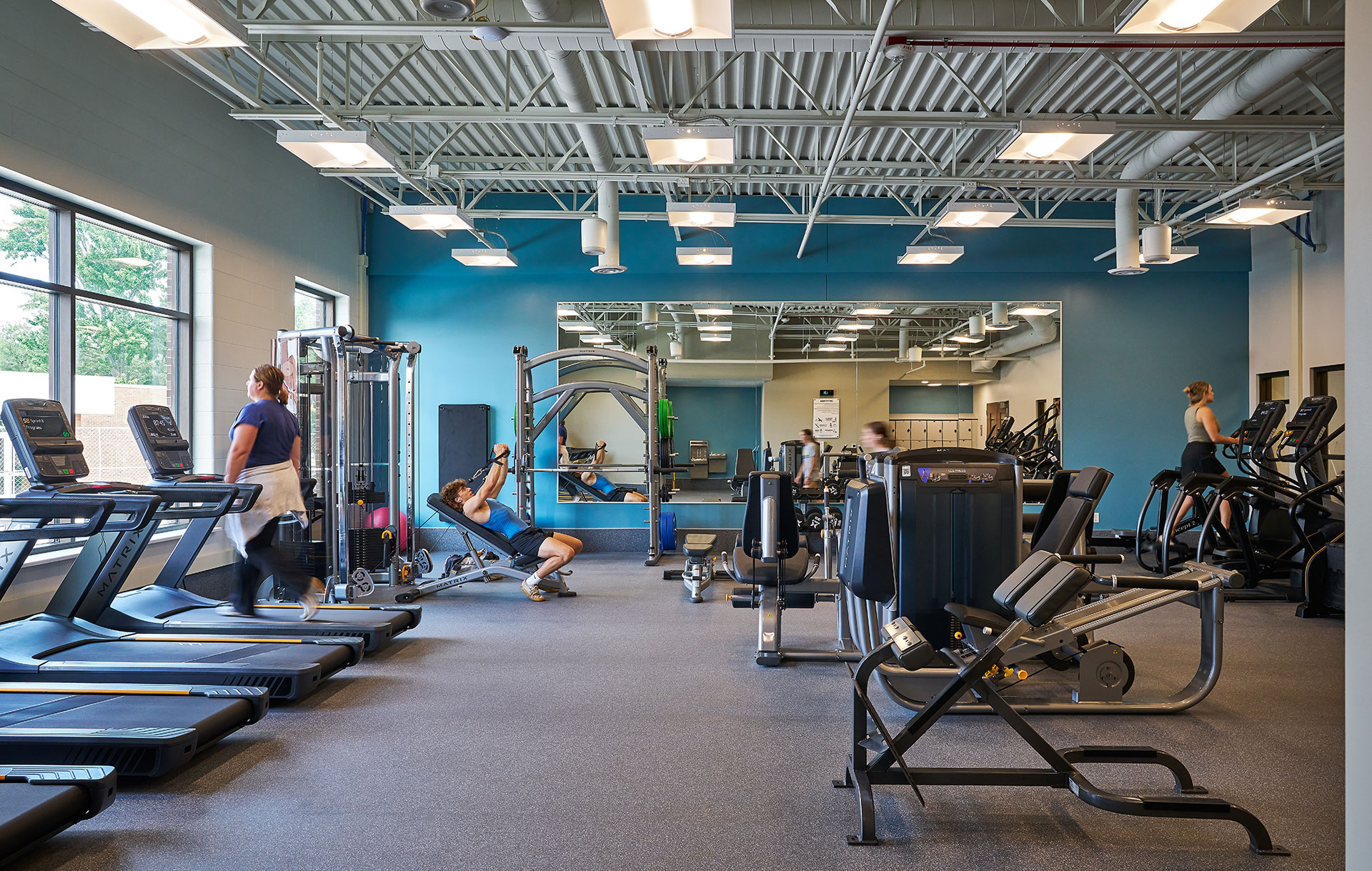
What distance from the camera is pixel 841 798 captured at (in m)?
2.94

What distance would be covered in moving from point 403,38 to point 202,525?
3612 mm

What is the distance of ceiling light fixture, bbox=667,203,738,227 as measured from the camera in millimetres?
7410

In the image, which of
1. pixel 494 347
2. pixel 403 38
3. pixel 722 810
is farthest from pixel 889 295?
pixel 722 810

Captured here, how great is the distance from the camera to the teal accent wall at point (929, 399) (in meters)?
10.3

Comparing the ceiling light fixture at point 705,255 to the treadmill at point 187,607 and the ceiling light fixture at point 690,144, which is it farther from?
Answer: the treadmill at point 187,607

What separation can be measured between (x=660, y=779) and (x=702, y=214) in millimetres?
5498

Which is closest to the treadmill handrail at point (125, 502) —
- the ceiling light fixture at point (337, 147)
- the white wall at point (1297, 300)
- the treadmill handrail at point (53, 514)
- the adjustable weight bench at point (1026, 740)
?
the treadmill handrail at point (53, 514)

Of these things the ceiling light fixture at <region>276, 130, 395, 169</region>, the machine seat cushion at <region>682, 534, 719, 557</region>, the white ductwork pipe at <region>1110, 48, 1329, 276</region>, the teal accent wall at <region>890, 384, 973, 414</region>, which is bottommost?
the machine seat cushion at <region>682, 534, 719, 557</region>

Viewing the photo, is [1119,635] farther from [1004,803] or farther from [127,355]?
[127,355]

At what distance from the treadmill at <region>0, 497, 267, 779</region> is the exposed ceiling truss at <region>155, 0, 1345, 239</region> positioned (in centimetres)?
305

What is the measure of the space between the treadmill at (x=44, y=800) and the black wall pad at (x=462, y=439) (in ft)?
23.4

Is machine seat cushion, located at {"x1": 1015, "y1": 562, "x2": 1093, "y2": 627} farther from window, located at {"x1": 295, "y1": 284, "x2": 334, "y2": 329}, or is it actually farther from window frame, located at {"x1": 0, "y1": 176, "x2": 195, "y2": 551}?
window, located at {"x1": 295, "y1": 284, "x2": 334, "y2": 329}

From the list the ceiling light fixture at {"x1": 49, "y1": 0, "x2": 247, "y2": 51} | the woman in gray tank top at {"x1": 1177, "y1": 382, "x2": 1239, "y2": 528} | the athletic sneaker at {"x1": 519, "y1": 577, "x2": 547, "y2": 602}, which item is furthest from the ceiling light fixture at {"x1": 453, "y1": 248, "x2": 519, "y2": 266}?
the woman in gray tank top at {"x1": 1177, "y1": 382, "x2": 1239, "y2": 528}

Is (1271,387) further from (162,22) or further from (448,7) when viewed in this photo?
(162,22)
